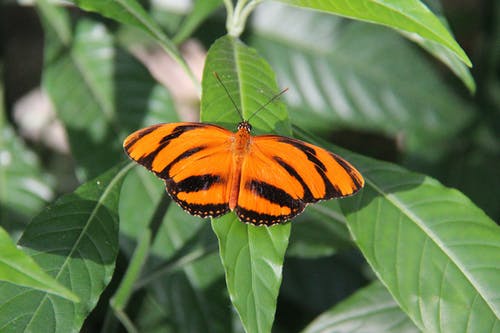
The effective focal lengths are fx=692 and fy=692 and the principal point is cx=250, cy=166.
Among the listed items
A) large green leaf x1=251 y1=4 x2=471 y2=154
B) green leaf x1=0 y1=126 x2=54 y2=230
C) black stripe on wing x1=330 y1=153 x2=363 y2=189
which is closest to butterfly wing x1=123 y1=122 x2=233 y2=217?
black stripe on wing x1=330 y1=153 x2=363 y2=189

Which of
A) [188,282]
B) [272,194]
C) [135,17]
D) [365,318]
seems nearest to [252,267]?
[272,194]

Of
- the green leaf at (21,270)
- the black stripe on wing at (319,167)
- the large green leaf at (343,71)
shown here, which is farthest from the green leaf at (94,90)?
the green leaf at (21,270)

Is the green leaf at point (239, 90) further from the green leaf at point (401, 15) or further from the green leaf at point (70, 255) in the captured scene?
the green leaf at point (70, 255)

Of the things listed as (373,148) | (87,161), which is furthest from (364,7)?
(373,148)

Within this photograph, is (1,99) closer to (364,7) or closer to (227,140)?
(227,140)

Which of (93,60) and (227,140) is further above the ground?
(93,60)

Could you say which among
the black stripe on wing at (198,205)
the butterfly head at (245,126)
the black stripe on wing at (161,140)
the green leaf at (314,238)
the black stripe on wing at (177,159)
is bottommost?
the green leaf at (314,238)

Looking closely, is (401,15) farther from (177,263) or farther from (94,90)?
(94,90)
